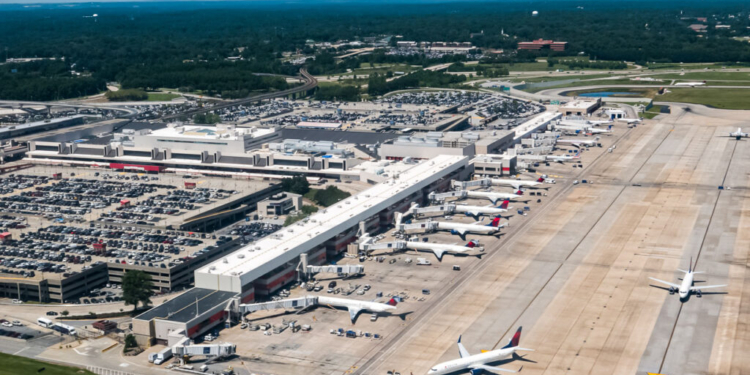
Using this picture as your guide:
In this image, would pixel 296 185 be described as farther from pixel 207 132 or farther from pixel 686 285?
pixel 686 285

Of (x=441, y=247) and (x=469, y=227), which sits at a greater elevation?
(x=441, y=247)

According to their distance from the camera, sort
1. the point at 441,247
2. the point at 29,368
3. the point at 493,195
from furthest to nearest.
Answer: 1. the point at 493,195
2. the point at 441,247
3. the point at 29,368

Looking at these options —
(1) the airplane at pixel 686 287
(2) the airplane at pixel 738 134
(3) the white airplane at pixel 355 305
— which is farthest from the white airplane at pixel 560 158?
(3) the white airplane at pixel 355 305

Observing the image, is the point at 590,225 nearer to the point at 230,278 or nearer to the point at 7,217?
the point at 230,278

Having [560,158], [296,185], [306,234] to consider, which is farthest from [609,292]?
[560,158]

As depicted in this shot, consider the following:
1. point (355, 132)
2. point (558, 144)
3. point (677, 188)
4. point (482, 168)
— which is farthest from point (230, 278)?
point (558, 144)

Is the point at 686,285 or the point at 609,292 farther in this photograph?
the point at 609,292

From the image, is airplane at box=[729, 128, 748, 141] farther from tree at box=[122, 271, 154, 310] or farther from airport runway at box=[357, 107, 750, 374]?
tree at box=[122, 271, 154, 310]
